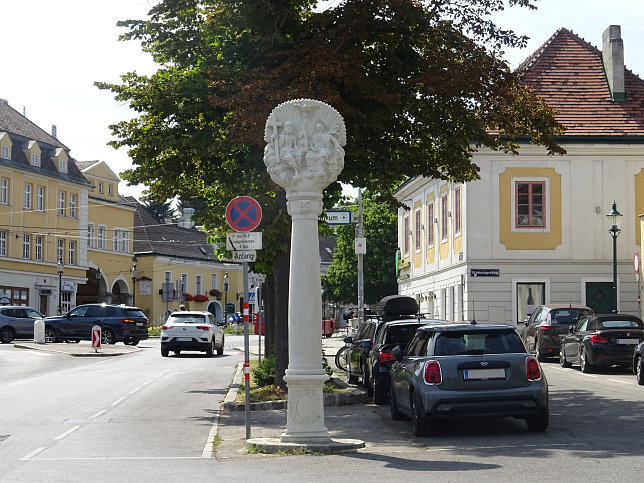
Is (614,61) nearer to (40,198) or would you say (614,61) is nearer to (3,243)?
(3,243)

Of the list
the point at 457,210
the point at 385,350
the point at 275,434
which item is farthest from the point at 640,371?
the point at 457,210

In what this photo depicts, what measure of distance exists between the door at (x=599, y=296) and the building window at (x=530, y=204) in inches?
127

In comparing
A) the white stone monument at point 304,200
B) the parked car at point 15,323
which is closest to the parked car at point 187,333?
the parked car at point 15,323

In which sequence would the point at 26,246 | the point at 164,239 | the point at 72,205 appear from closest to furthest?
1. the point at 26,246
2. the point at 72,205
3. the point at 164,239

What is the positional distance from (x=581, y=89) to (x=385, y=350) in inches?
1166

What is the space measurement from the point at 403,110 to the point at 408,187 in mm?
36235

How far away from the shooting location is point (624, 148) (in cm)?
4316

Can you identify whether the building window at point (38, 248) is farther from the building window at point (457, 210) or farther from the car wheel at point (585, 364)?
the car wheel at point (585, 364)

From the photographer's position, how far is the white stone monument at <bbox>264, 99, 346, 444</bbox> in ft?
44.4

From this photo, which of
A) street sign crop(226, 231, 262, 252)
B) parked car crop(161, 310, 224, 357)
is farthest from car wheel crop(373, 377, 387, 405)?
parked car crop(161, 310, 224, 357)

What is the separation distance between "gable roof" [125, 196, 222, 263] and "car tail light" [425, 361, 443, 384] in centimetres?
7847

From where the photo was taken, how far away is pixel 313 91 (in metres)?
19.0

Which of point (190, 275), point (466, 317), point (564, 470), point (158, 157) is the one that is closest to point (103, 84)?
point (158, 157)

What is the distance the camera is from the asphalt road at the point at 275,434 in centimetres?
Result: 1100
